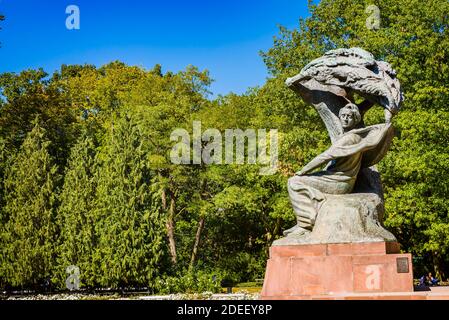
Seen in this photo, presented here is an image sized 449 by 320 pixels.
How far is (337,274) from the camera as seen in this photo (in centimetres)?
1035

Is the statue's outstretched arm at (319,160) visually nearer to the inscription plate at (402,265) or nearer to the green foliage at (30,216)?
the inscription plate at (402,265)

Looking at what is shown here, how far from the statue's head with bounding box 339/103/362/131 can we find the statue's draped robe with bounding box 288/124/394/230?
8.6 inches

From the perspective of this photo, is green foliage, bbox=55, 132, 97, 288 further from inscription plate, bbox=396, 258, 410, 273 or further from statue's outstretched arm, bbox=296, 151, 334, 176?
inscription plate, bbox=396, 258, 410, 273

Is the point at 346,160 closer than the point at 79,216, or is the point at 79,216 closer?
the point at 346,160

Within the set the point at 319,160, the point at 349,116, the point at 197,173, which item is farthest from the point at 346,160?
the point at 197,173

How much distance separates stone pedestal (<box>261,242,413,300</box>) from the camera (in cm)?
1013

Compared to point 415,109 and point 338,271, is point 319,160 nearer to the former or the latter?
point 338,271

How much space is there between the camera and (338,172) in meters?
11.4

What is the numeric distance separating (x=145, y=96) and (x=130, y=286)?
11389 millimetres

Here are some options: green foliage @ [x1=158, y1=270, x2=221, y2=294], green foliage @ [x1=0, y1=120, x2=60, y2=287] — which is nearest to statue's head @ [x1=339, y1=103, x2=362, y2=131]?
green foliage @ [x1=158, y1=270, x2=221, y2=294]

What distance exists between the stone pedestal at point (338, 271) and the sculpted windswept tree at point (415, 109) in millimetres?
12257

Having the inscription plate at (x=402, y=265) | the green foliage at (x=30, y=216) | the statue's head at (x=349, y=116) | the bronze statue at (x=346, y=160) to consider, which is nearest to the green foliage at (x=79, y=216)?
the green foliage at (x=30, y=216)

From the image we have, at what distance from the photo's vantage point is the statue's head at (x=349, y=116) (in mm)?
11578

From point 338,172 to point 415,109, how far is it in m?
14.2
